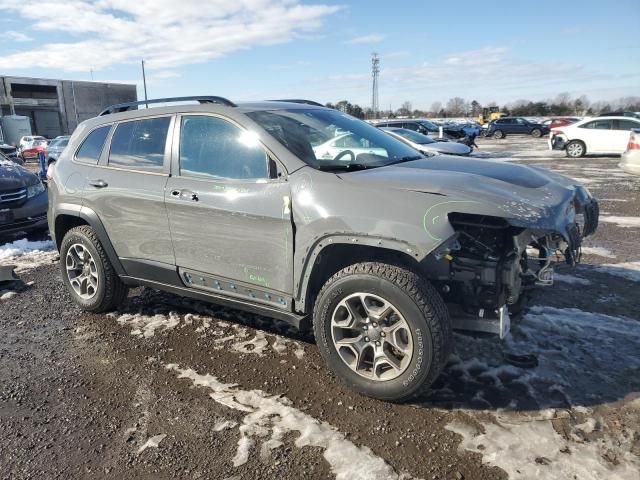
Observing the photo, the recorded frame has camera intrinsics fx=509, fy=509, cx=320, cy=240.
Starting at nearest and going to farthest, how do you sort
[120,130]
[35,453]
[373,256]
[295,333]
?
[35,453], [373,256], [295,333], [120,130]

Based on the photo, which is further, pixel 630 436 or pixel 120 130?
pixel 120 130

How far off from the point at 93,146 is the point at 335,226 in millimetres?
2812

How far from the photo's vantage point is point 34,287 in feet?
18.6

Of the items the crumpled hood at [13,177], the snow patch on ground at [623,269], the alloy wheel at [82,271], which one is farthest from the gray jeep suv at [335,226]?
the crumpled hood at [13,177]

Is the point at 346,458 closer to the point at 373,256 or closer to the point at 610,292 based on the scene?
the point at 373,256

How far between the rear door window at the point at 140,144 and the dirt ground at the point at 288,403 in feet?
4.65

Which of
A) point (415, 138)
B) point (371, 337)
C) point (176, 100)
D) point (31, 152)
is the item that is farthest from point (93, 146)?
point (31, 152)

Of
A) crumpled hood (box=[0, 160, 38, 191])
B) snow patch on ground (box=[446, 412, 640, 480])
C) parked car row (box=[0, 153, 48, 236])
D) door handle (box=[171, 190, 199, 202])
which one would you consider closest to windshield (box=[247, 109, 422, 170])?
door handle (box=[171, 190, 199, 202])

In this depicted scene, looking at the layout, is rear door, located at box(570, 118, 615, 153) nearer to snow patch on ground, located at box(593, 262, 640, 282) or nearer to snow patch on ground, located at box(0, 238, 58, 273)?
snow patch on ground, located at box(593, 262, 640, 282)

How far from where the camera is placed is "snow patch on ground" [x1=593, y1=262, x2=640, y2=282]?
5.21 m

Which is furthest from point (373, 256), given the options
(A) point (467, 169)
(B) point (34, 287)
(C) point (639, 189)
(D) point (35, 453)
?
(C) point (639, 189)

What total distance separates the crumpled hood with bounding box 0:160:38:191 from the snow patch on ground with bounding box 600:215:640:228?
9034 millimetres

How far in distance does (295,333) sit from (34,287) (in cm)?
332

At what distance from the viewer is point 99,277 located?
181 inches
